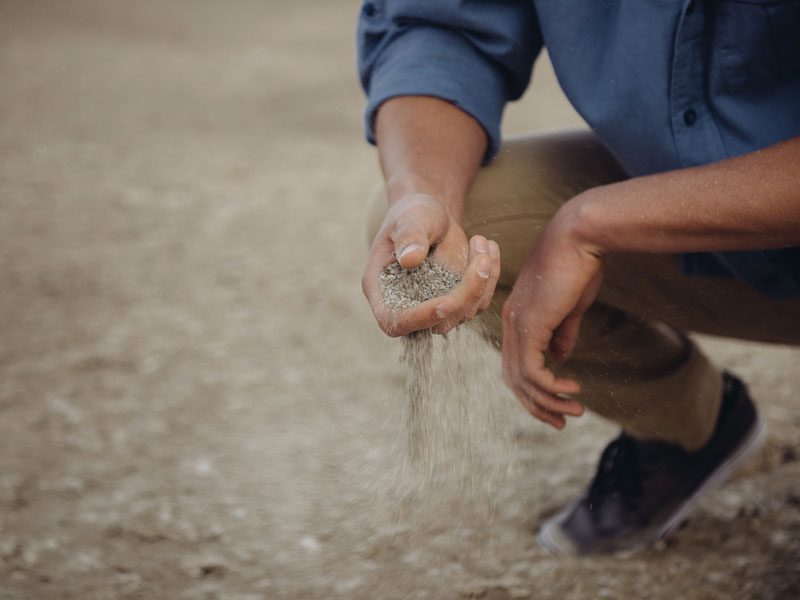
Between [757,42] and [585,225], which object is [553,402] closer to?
[585,225]

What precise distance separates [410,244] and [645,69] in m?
0.46

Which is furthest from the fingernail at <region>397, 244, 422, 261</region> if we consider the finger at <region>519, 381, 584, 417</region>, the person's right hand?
the finger at <region>519, 381, 584, 417</region>

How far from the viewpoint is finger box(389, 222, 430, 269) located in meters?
1.26

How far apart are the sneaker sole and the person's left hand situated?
385 millimetres

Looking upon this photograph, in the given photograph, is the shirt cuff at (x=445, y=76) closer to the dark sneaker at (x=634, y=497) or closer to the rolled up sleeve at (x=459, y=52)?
the rolled up sleeve at (x=459, y=52)

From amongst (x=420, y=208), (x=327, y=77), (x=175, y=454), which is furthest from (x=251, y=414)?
(x=327, y=77)

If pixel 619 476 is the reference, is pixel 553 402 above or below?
above

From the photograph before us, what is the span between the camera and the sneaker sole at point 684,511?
1.74m

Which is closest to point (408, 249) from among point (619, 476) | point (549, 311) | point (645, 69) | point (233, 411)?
point (549, 311)

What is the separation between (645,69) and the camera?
1360 millimetres

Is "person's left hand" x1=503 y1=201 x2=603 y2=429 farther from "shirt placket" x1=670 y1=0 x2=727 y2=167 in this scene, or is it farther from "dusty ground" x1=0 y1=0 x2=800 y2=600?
"dusty ground" x1=0 y1=0 x2=800 y2=600

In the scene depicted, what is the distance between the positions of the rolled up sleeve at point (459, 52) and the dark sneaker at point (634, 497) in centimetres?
67

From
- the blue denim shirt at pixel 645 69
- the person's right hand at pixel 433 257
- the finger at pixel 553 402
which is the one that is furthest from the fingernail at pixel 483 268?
the blue denim shirt at pixel 645 69

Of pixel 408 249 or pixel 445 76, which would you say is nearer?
pixel 408 249
